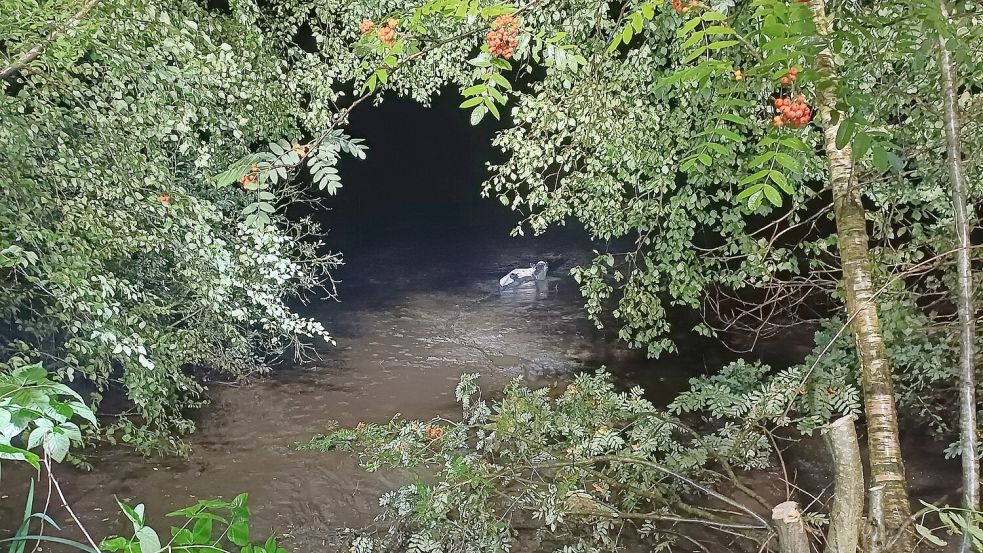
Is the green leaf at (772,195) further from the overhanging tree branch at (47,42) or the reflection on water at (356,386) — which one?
the reflection on water at (356,386)

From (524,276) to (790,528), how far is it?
7.74 m

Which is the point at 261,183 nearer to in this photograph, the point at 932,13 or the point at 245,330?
the point at 932,13

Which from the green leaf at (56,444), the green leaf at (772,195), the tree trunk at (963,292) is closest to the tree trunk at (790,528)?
the tree trunk at (963,292)

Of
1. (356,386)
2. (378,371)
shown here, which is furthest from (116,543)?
(378,371)

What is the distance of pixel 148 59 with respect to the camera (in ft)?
8.95

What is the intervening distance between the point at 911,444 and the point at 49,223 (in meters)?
5.34

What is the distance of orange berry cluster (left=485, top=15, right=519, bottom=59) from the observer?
140cm

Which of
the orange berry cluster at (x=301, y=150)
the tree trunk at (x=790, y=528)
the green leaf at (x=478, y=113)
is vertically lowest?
the tree trunk at (x=790, y=528)

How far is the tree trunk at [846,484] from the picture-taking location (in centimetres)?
164

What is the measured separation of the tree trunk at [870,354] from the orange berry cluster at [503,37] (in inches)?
36.0

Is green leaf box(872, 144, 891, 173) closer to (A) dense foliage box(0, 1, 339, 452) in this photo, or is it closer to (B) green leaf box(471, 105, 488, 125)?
(B) green leaf box(471, 105, 488, 125)

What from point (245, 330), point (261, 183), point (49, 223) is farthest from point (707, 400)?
point (245, 330)

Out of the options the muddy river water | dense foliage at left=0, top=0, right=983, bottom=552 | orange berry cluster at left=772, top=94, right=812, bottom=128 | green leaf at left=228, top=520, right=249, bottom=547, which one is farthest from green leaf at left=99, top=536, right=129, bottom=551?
the muddy river water

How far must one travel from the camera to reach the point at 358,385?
19.3ft
